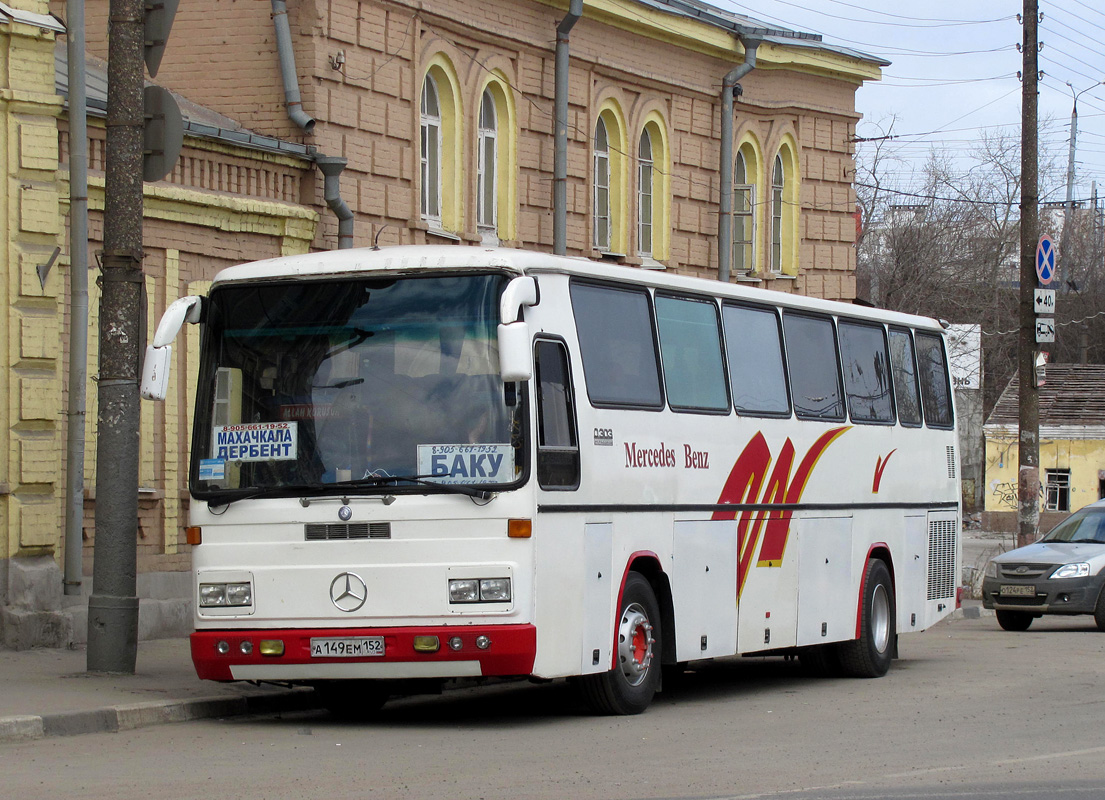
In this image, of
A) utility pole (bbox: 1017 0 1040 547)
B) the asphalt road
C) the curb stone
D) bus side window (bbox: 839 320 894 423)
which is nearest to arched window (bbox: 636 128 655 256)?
utility pole (bbox: 1017 0 1040 547)

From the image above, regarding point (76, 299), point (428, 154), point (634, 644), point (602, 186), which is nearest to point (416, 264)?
point (634, 644)

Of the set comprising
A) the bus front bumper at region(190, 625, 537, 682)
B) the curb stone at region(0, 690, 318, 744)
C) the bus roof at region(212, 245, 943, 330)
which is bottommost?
the curb stone at region(0, 690, 318, 744)

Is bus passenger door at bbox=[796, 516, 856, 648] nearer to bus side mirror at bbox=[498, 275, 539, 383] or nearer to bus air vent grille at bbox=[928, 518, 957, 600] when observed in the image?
bus air vent grille at bbox=[928, 518, 957, 600]

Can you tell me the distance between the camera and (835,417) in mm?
15594

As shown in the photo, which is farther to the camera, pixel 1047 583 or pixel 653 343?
pixel 1047 583

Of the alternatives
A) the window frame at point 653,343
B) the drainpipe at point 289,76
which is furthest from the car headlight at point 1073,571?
the window frame at point 653,343

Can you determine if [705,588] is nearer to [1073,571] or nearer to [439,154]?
[1073,571]

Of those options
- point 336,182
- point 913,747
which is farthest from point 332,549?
point 336,182

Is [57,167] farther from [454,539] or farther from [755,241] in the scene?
[755,241]

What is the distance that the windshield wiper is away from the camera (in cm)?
1103

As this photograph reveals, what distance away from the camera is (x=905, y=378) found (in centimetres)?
1723

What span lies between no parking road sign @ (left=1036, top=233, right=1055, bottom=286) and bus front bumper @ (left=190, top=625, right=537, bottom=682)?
17.5 metres

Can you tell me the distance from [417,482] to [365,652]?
3.57ft

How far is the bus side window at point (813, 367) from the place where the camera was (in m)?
15.0
